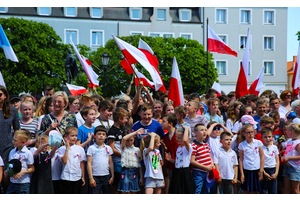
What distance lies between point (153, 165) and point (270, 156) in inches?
84.3

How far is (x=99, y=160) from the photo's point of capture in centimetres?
584

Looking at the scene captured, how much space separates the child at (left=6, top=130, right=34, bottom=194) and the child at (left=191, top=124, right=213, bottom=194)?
97.0 inches

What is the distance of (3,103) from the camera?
215 inches

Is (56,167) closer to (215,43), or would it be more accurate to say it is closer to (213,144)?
(213,144)

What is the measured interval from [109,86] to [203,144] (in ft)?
107

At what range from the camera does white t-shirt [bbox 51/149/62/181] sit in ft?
18.6

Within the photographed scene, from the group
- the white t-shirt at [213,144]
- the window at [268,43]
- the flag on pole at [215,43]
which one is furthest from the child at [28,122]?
the window at [268,43]

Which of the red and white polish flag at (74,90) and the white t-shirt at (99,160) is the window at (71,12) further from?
the white t-shirt at (99,160)

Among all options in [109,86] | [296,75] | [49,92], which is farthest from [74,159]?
[109,86]

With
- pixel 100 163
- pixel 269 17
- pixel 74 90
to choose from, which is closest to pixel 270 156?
pixel 100 163

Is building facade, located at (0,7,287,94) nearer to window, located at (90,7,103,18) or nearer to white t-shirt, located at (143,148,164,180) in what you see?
window, located at (90,7,103,18)

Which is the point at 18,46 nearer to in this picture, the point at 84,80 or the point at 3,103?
the point at 84,80

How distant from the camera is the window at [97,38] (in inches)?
1705

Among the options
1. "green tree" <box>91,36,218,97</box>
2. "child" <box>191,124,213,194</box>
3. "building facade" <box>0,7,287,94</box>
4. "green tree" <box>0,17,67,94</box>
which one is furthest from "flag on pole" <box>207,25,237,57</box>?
"building facade" <box>0,7,287,94</box>
